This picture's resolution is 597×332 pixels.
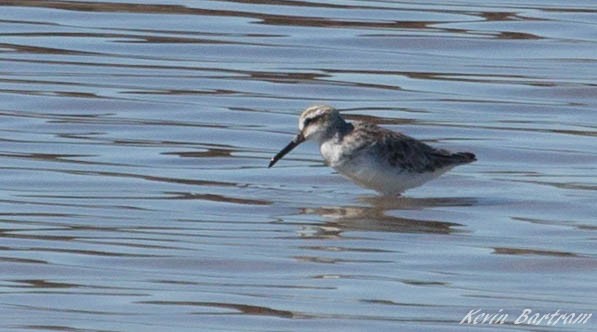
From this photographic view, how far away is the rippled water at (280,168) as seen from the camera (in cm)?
994

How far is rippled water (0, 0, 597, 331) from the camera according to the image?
9938 millimetres

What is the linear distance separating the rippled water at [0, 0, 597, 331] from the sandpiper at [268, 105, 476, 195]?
198 millimetres

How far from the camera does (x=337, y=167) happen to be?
1309 cm

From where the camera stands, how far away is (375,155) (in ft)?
42.9

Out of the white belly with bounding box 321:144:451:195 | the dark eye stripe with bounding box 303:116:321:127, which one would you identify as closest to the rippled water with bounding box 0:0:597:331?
the white belly with bounding box 321:144:451:195

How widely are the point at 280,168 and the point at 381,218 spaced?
1.70m
